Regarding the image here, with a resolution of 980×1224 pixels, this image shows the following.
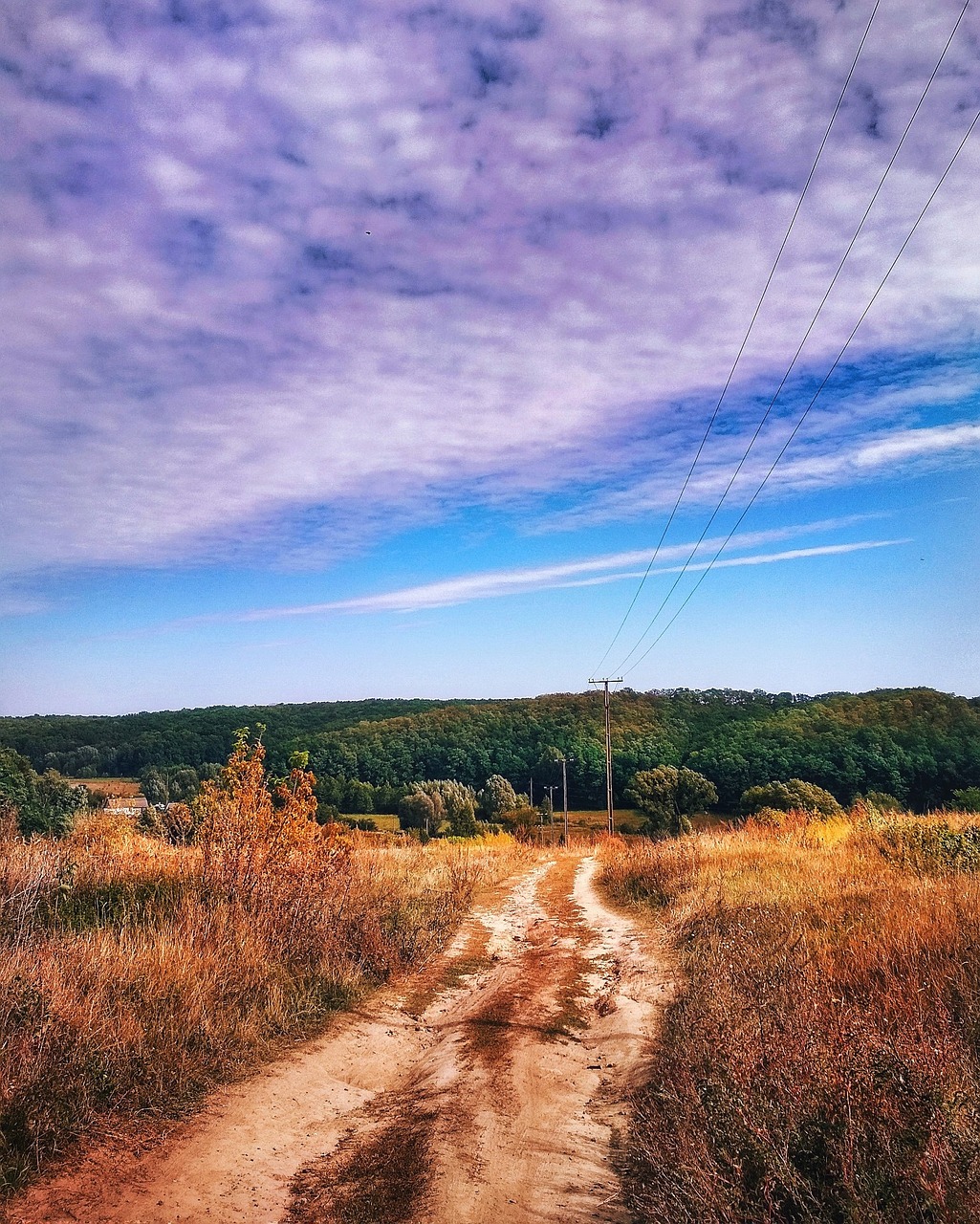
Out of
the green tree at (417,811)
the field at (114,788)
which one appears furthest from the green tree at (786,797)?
the field at (114,788)

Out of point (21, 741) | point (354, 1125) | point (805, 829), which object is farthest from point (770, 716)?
point (354, 1125)

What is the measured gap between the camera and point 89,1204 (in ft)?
13.5

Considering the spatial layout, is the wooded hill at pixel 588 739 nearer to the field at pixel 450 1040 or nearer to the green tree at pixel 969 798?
the green tree at pixel 969 798

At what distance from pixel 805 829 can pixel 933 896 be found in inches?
419

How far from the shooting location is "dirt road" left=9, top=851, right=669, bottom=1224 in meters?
4.18

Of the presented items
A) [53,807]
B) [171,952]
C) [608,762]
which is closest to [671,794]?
[608,762]

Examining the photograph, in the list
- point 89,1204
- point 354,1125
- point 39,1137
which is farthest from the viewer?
point 354,1125

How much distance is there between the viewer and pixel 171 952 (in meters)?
6.66

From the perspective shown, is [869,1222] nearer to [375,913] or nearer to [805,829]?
[375,913]

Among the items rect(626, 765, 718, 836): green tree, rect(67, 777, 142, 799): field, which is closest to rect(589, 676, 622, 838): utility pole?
rect(626, 765, 718, 836): green tree

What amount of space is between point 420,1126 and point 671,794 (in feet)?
156

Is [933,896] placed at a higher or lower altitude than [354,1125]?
higher

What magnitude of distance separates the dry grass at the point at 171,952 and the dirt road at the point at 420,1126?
392mm

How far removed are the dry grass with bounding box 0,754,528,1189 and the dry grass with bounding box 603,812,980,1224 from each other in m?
3.47
